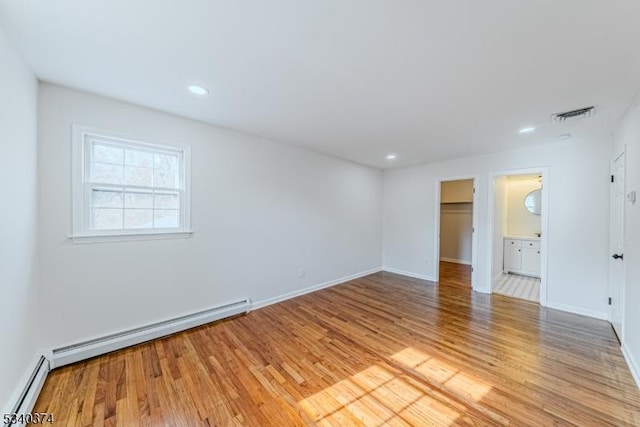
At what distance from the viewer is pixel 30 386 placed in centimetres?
174

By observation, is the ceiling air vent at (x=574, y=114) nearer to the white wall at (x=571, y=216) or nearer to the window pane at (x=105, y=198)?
the white wall at (x=571, y=216)

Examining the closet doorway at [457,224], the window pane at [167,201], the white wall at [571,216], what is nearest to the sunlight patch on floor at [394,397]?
the window pane at [167,201]

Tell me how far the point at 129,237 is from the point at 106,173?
2.16 ft

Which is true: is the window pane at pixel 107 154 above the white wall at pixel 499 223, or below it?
above

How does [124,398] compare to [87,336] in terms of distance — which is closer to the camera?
[124,398]

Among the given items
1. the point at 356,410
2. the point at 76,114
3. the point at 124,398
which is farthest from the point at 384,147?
the point at 124,398

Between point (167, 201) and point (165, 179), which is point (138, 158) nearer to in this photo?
point (165, 179)

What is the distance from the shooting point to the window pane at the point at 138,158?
2.49m

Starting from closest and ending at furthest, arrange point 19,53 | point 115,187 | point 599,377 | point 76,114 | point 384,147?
point 19,53 < point 599,377 < point 76,114 < point 115,187 < point 384,147

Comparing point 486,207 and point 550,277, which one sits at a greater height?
point 486,207

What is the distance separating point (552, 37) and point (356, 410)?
2674 mm

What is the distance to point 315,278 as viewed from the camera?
14.0ft

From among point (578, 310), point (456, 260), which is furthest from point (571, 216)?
point (456, 260)

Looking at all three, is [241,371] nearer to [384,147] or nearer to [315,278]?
[315,278]
